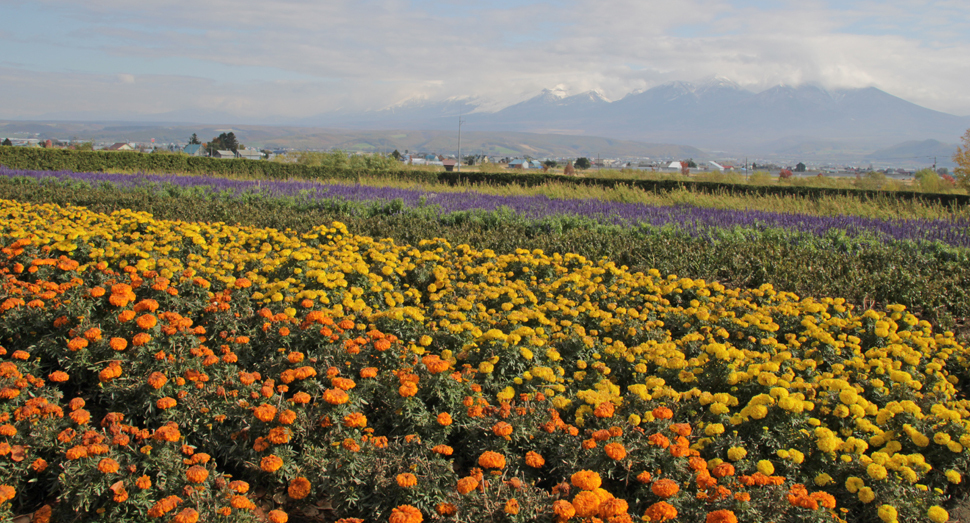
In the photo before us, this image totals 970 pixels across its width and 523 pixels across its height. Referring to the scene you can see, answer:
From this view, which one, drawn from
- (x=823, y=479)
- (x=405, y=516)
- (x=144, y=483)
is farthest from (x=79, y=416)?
(x=823, y=479)

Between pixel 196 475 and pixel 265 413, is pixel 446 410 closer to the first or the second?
pixel 265 413

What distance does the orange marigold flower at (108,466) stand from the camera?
2.11 metres

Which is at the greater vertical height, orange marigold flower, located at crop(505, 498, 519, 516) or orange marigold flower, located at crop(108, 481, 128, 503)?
orange marigold flower, located at crop(505, 498, 519, 516)

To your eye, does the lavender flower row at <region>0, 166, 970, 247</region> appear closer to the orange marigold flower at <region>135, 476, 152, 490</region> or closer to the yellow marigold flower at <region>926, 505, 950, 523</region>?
the yellow marigold flower at <region>926, 505, 950, 523</region>

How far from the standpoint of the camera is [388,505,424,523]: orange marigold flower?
75.9 inches

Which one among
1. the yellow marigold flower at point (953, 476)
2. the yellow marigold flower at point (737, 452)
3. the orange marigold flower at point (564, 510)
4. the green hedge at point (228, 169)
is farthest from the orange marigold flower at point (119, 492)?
the green hedge at point (228, 169)

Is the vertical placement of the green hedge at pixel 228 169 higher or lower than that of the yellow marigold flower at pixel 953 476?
higher

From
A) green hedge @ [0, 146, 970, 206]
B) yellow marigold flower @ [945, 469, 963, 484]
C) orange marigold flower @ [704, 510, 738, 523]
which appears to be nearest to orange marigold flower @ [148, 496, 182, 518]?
orange marigold flower @ [704, 510, 738, 523]

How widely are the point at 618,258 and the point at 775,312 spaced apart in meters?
2.44

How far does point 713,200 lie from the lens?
48.0 feet

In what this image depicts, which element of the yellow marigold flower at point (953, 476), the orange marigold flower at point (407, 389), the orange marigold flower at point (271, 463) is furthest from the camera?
the orange marigold flower at point (407, 389)

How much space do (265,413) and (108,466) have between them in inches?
23.1

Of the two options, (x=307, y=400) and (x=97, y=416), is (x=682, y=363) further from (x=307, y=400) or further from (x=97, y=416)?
(x=97, y=416)

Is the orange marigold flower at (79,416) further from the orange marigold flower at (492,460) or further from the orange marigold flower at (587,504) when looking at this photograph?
the orange marigold flower at (587,504)
